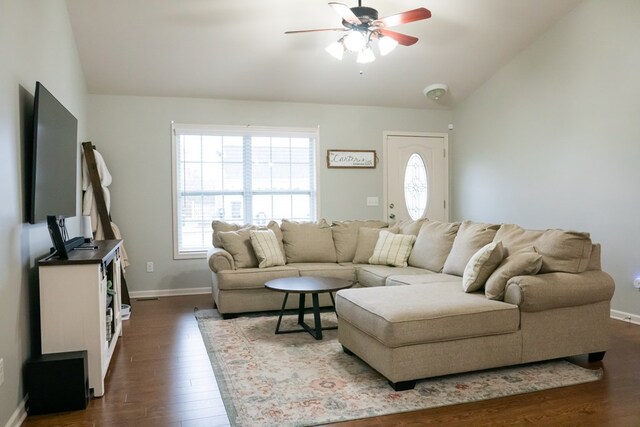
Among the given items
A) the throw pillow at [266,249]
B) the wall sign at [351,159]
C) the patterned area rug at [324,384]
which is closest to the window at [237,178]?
the wall sign at [351,159]

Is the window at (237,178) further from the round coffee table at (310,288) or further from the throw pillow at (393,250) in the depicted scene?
the round coffee table at (310,288)

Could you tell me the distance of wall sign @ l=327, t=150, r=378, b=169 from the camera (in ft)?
20.3

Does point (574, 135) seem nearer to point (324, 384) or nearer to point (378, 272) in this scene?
point (378, 272)

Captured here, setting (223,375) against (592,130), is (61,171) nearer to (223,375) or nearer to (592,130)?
(223,375)

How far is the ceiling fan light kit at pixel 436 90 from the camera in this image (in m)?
5.86

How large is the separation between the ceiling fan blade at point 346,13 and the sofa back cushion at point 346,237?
91.1 inches

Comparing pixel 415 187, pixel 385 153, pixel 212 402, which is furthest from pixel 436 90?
pixel 212 402

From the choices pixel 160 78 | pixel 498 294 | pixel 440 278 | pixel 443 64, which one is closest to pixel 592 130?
pixel 443 64

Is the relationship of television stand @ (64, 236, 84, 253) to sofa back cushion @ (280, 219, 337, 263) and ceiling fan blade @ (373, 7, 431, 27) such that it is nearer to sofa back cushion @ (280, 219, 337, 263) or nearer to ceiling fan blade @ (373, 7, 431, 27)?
sofa back cushion @ (280, 219, 337, 263)

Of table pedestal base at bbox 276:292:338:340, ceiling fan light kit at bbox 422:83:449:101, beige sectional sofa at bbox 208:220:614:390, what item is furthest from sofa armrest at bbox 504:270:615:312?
ceiling fan light kit at bbox 422:83:449:101

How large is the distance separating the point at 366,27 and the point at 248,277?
2403 millimetres

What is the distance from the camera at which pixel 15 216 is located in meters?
2.45

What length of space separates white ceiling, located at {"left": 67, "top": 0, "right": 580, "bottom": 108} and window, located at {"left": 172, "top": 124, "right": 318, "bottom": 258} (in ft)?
1.60

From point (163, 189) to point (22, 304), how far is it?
3164 millimetres
